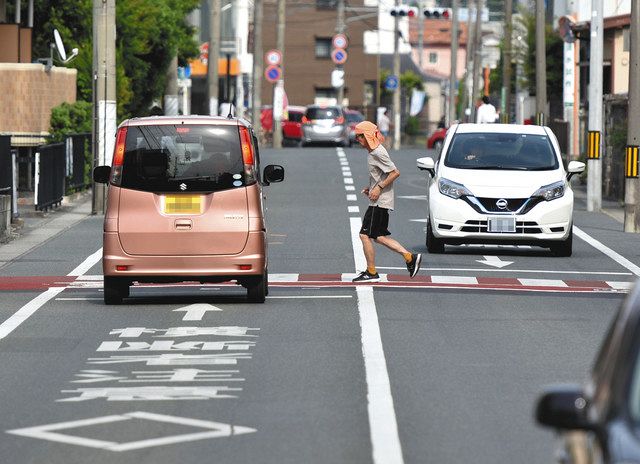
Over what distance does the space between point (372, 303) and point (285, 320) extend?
5.13 feet

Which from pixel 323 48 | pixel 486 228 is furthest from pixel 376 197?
pixel 323 48

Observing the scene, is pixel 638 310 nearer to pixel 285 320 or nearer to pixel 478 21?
pixel 285 320

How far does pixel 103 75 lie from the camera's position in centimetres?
3097

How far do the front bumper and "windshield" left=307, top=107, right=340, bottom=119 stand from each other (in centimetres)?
4098

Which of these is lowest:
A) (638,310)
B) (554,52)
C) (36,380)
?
(36,380)

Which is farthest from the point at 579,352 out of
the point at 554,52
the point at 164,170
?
the point at 554,52

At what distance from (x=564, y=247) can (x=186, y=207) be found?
7.73 m

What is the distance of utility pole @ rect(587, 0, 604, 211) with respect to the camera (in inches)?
1253

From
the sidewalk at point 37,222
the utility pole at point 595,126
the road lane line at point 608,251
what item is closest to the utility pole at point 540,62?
the utility pole at point 595,126

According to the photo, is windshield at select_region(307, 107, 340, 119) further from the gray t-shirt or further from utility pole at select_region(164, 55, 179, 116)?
the gray t-shirt

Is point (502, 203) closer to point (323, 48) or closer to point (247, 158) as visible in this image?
point (247, 158)

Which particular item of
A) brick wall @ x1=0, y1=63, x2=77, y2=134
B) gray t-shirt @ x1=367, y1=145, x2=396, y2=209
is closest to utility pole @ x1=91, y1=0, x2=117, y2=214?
brick wall @ x1=0, y1=63, x2=77, y2=134

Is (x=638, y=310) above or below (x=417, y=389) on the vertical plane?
above

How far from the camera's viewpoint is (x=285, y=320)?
14992 mm
